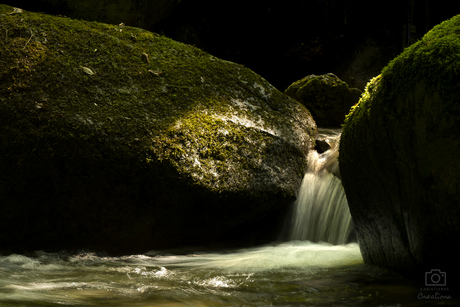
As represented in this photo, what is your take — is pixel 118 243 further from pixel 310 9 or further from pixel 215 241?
pixel 310 9

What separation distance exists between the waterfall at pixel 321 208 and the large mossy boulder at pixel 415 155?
1.91 m

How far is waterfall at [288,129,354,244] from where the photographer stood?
199 inches

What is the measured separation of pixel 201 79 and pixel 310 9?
7543 millimetres

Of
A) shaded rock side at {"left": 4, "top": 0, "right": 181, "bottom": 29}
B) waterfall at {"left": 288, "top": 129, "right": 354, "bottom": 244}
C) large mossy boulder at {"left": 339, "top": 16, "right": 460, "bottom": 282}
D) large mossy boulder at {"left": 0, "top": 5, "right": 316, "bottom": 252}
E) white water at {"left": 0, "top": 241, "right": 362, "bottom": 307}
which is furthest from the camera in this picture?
shaded rock side at {"left": 4, "top": 0, "right": 181, "bottom": 29}

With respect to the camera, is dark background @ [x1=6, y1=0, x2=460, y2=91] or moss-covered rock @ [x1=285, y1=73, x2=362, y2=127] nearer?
moss-covered rock @ [x1=285, y1=73, x2=362, y2=127]

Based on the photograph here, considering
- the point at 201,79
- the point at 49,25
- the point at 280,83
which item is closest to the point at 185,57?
the point at 201,79

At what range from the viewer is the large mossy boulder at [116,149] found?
13.4 feet

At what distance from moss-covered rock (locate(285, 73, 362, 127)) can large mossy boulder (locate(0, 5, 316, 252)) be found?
3641 millimetres

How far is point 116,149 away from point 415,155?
2961 millimetres
